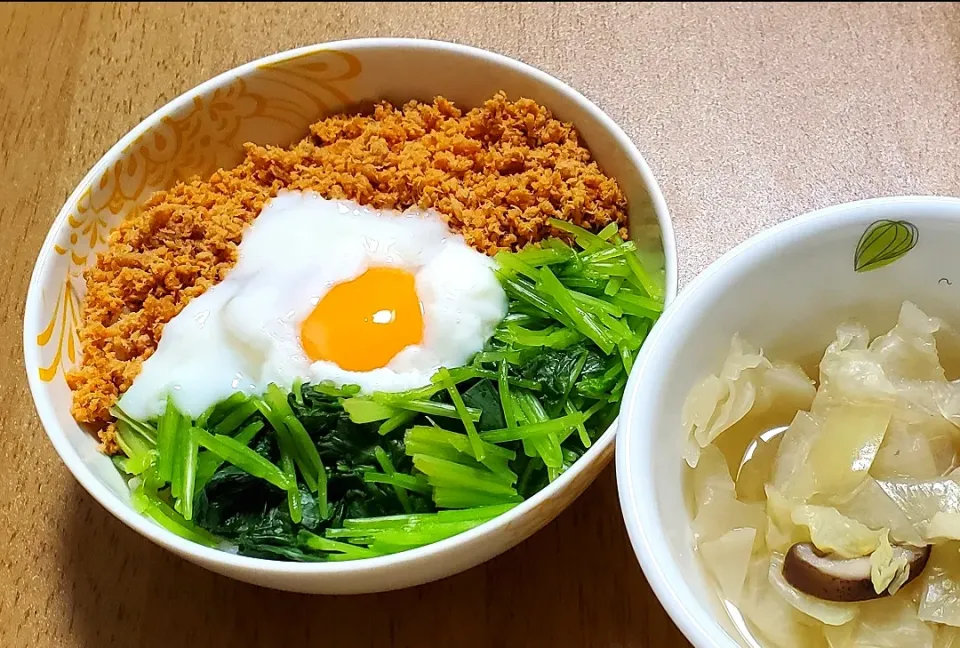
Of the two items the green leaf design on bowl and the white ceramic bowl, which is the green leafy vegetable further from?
the green leaf design on bowl

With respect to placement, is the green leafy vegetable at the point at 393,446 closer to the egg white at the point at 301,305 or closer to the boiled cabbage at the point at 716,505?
the egg white at the point at 301,305

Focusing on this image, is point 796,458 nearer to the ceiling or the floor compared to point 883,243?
nearer to the floor

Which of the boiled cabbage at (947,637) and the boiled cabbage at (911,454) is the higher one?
the boiled cabbage at (911,454)

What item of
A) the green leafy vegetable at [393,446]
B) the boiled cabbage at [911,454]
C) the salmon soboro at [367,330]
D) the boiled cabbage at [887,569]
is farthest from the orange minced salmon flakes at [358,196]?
the boiled cabbage at [887,569]

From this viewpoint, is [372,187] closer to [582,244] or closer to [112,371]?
[582,244]

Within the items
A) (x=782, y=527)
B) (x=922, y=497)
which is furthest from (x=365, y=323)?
(x=922, y=497)

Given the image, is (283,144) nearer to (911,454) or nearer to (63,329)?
(63,329)
